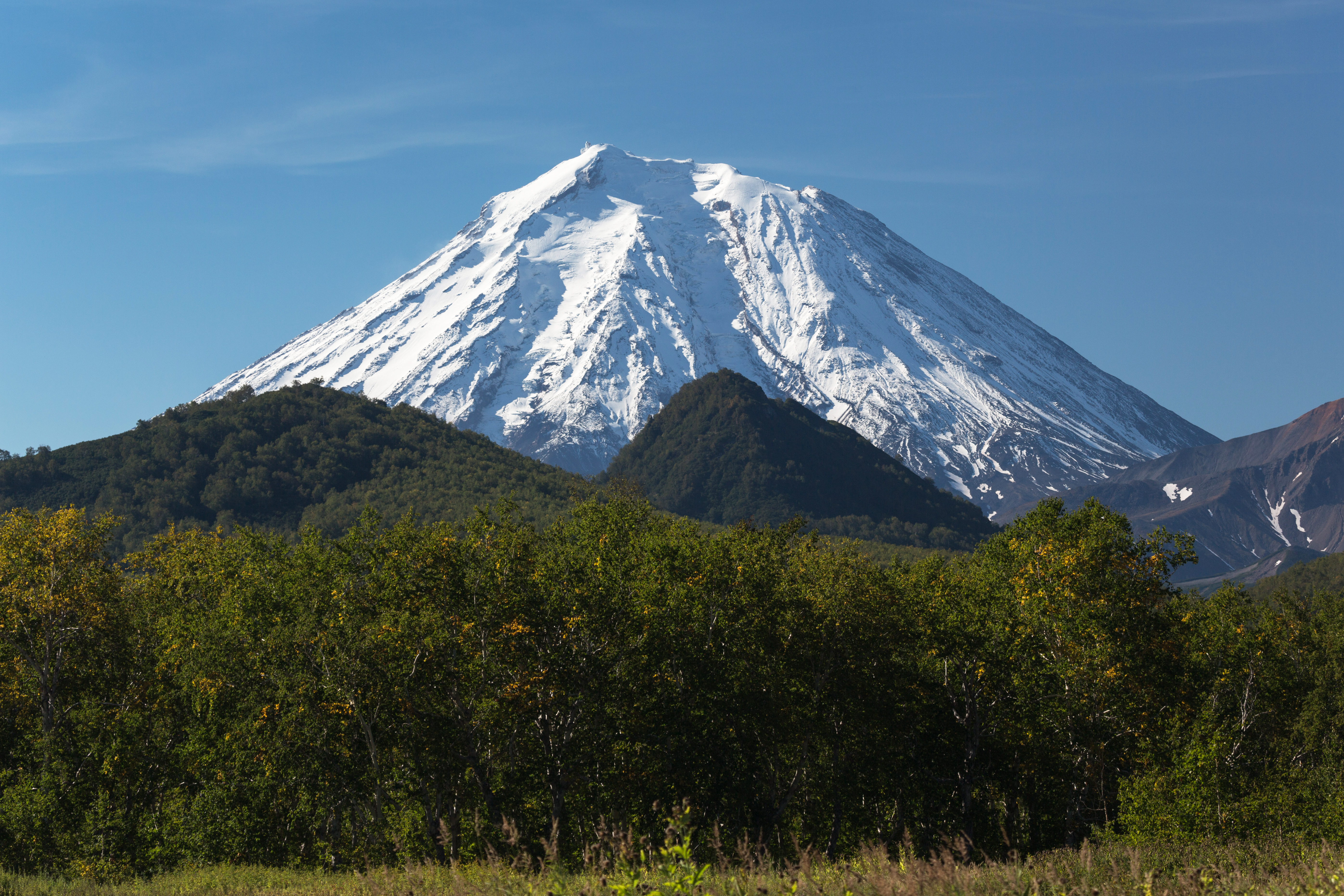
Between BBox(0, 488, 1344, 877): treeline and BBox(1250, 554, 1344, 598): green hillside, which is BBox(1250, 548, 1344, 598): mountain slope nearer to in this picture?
BBox(1250, 554, 1344, 598): green hillside

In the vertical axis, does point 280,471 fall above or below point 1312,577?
above

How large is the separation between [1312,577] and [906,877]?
17586 cm

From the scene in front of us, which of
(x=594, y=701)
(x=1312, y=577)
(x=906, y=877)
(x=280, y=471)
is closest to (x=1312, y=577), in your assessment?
(x=1312, y=577)

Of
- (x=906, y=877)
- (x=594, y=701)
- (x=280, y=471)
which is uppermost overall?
(x=280, y=471)

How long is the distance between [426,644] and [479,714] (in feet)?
6.30

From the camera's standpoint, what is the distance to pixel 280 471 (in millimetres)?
166125

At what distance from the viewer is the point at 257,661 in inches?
955

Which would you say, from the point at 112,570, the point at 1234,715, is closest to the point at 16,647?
the point at 112,570

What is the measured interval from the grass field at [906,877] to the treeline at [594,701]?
6.42 m

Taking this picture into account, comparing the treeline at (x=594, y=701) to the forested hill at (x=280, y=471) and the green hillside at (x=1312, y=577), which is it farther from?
the green hillside at (x=1312, y=577)

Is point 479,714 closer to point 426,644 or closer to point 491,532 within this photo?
point 426,644

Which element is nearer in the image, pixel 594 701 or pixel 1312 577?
pixel 594 701

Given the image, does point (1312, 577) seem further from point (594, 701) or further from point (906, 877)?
point (906, 877)

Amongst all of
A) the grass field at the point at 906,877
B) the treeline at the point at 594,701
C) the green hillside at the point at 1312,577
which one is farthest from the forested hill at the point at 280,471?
the grass field at the point at 906,877
